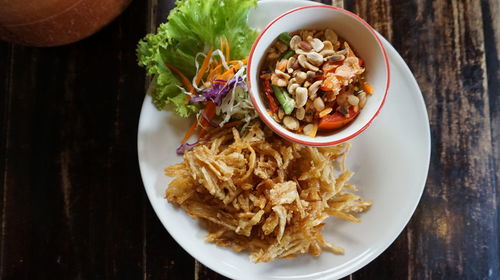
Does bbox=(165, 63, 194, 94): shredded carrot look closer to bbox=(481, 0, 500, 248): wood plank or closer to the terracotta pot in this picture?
the terracotta pot

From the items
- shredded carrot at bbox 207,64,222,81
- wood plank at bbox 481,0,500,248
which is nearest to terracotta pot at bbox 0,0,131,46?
shredded carrot at bbox 207,64,222,81

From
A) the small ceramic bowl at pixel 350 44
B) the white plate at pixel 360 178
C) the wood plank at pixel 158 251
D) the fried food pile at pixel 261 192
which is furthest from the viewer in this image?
the wood plank at pixel 158 251

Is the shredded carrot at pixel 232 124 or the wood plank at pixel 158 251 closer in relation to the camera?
the shredded carrot at pixel 232 124

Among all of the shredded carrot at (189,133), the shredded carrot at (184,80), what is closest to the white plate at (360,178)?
the shredded carrot at (189,133)

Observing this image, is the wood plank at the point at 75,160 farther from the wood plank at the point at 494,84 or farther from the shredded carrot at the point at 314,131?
the wood plank at the point at 494,84

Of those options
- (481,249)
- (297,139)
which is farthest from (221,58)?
(481,249)

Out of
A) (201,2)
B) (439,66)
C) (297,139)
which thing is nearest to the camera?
(297,139)

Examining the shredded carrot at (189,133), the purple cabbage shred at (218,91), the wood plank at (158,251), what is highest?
the purple cabbage shred at (218,91)

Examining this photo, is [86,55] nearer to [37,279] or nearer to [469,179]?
[37,279]
